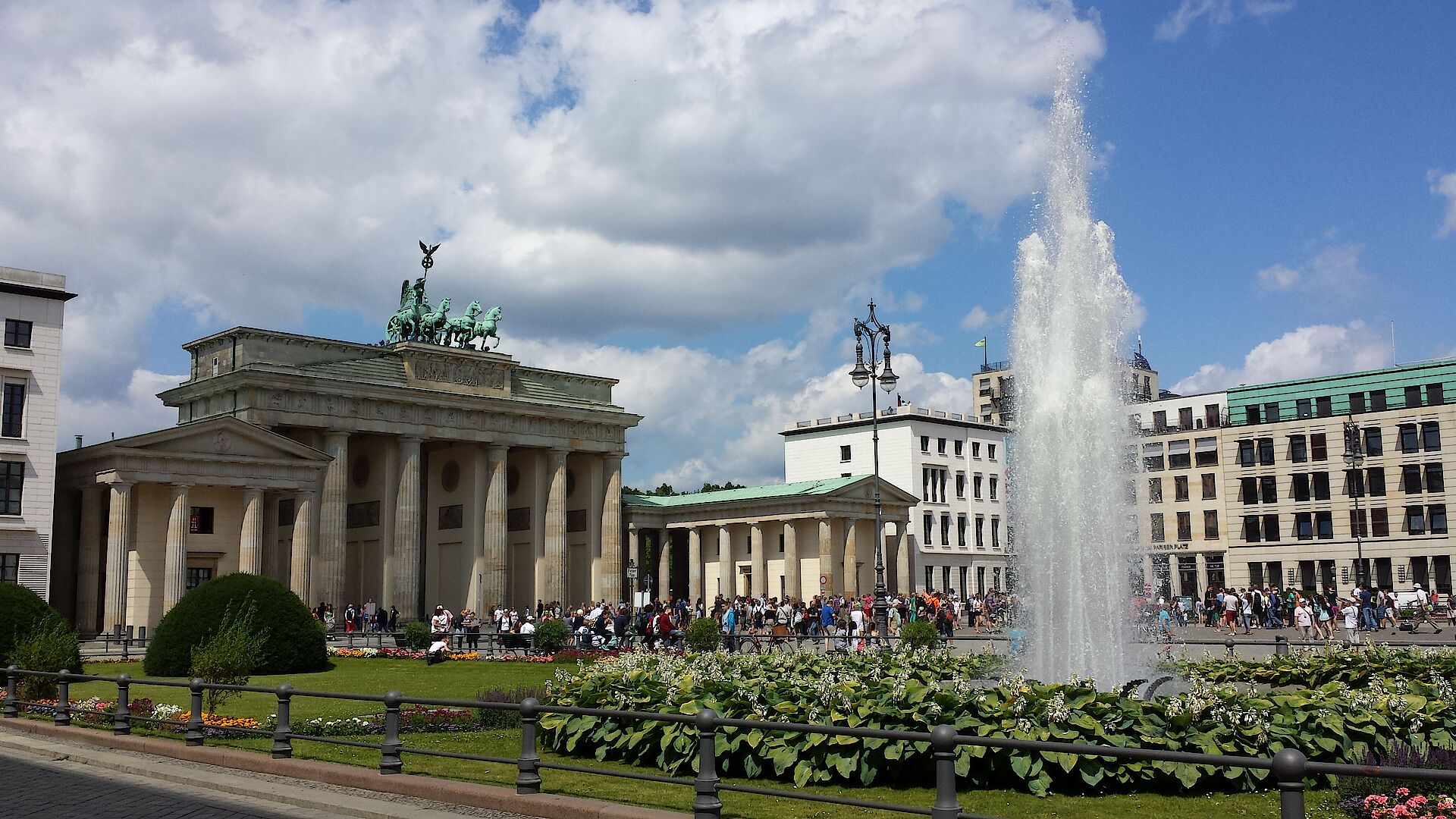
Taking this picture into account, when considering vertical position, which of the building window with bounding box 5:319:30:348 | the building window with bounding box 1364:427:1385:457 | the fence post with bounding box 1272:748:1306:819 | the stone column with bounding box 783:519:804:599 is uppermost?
the building window with bounding box 5:319:30:348

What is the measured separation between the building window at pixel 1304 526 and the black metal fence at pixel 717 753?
8066 cm

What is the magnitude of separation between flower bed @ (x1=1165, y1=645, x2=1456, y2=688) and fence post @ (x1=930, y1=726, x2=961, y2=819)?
39.2 ft

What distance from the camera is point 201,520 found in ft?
183

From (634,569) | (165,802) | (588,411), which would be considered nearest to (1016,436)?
(165,802)

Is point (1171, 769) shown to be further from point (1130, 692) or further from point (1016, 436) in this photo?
point (1016, 436)

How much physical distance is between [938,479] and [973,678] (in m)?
78.3

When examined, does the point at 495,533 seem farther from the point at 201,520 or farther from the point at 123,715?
the point at 123,715

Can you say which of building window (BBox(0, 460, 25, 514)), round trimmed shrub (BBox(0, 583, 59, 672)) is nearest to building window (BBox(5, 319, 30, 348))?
building window (BBox(0, 460, 25, 514))

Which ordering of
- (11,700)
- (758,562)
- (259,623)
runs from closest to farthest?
(11,700) < (259,623) < (758,562)

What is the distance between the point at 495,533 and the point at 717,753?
59899 mm

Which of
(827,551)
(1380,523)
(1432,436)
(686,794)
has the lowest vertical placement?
(686,794)

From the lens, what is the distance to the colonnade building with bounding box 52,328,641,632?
52656mm

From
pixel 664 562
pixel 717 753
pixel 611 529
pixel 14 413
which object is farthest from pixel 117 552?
pixel 664 562

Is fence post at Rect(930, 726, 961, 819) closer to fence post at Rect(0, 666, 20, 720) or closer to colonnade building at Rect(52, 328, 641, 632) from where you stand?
fence post at Rect(0, 666, 20, 720)
